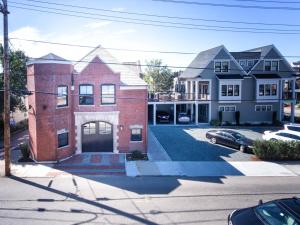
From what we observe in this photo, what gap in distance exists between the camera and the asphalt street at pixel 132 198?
1224cm

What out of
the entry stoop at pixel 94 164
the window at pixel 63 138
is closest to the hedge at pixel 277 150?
the entry stoop at pixel 94 164

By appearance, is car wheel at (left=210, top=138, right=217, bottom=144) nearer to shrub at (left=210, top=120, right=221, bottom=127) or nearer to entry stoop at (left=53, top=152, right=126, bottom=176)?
entry stoop at (left=53, top=152, right=126, bottom=176)

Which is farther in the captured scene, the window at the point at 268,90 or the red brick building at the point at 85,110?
the window at the point at 268,90

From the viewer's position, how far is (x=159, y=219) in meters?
12.2

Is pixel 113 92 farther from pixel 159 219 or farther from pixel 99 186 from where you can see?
pixel 159 219

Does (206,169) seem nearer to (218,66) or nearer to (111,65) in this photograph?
(111,65)

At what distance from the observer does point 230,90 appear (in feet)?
127

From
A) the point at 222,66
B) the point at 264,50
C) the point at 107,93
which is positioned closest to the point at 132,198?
the point at 107,93

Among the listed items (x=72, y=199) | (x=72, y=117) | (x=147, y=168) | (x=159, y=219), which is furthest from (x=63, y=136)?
(x=159, y=219)

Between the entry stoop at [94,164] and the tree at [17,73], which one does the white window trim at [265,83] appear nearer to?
the entry stoop at [94,164]

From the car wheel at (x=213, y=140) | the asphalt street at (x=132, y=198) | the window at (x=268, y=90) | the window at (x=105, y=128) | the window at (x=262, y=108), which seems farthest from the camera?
the window at (x=262, y=108)

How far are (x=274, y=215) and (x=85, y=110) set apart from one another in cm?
1776

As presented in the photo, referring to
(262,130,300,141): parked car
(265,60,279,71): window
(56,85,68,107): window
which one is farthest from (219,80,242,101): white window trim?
(56,85,68,107): window

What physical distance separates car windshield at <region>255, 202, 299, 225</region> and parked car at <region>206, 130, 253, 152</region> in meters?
16.2
